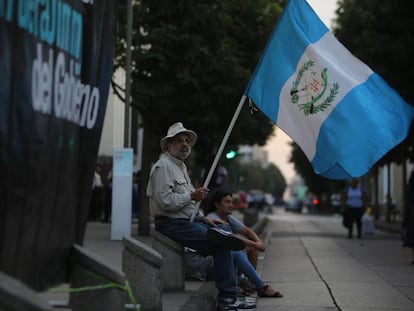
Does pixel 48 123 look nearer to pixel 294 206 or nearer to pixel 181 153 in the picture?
pixel 181 153

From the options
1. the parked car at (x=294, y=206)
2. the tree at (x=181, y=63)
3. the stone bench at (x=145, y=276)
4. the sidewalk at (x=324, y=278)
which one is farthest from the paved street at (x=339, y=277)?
the parked car at (x=294, y=206)

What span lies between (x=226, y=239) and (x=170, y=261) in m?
0.82

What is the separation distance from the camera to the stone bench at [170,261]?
25.0ft

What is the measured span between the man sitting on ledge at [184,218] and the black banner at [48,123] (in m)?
2.70

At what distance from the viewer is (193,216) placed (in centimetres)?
760

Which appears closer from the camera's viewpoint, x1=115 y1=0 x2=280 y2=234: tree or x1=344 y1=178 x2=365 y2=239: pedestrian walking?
x1=115 y1=0 x2=280 y2=234: tree

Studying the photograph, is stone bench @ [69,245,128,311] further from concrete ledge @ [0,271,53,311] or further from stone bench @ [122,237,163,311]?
stone bench @ [122,237,163,311]

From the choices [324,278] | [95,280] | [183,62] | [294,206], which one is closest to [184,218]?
[95,280]

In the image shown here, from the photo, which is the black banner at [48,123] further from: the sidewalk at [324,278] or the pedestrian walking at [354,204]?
the pedestrian walking at [354,204]

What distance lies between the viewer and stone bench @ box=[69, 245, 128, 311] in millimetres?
4336

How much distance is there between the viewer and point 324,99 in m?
8.03

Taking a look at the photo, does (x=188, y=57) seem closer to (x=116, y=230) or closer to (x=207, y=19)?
(x=207, y=19)

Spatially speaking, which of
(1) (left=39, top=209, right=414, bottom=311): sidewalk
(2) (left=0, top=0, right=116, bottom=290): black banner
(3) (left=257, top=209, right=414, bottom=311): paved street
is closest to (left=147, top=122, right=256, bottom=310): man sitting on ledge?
(1) (left=39, top=209, right=414, bottom=311): sidewalk

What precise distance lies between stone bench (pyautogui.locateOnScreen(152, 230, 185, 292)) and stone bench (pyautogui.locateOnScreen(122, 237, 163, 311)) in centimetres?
145
